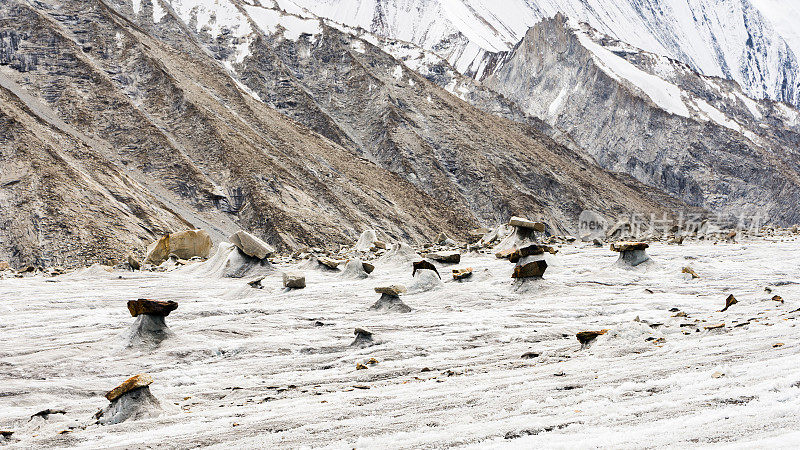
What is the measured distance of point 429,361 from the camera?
28.8 ft

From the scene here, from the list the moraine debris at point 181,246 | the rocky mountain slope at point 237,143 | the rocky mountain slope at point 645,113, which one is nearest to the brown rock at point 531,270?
the moraine debris at point 181,246

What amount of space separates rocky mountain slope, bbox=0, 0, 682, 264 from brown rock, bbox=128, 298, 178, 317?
21846 millimetres

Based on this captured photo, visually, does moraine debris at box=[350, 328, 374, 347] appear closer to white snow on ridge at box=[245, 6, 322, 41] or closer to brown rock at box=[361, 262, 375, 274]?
brown rock at box=[361, 262, 375, 274]

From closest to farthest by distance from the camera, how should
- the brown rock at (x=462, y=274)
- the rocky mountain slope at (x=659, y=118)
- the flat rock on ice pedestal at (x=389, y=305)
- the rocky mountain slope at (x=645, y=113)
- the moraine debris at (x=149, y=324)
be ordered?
the moraine debris at (x=149, y=324) < the flat rock on ice pedestal at (x=389, y=305) < the brown rock at (x=462, y=274) < the rocky mountain slope at (x=645, y=113) < the rocky mountain slope at (x=659, y=118)

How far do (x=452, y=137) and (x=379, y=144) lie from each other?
24.9 ft

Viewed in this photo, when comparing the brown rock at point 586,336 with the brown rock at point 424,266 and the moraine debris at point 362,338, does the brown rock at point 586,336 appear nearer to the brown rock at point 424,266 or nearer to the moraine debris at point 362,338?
the moraine debris at point 362,338

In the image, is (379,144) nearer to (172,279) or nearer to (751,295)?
(172,279)

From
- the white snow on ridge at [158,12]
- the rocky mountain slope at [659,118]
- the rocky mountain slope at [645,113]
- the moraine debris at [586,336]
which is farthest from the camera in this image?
the rocky mountain slope at [659,118]

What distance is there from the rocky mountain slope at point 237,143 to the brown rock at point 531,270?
22670 millimetres

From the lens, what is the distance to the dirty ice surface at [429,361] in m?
5.26

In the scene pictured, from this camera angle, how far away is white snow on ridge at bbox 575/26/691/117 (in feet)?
341

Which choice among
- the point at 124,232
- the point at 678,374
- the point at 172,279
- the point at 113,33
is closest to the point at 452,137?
the point at 113,33

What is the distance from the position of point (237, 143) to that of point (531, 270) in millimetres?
41096

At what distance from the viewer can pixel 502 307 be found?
1198 cm
